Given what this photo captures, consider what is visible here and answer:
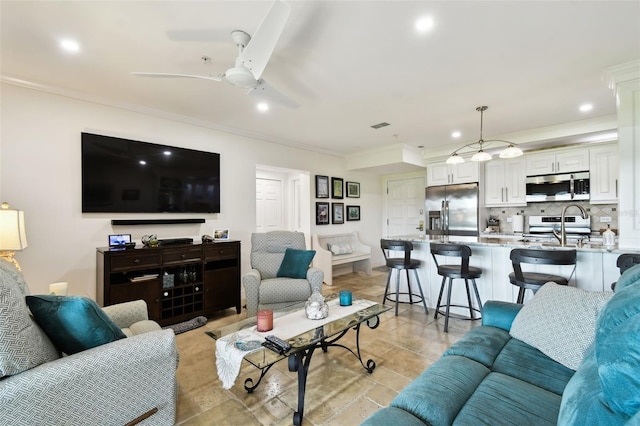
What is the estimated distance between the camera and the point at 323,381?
2.12 meters

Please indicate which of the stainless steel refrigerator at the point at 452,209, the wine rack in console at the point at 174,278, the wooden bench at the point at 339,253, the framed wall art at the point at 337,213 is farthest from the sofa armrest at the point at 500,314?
the framed wall art at the point at 337,213

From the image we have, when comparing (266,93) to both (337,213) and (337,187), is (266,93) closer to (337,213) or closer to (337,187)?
(337,187)

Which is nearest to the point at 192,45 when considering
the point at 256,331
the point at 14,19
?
the point at 14,19

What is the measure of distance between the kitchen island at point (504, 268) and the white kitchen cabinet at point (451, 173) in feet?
7.11

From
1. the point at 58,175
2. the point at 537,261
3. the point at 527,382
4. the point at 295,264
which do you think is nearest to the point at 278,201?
the point at 295,264

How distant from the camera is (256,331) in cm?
190

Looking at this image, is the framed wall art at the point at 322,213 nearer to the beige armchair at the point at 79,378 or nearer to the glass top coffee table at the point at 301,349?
the glass top coffee table at the point at 301,349

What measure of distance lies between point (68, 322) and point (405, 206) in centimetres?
649

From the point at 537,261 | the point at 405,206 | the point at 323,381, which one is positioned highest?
the point at 405,206

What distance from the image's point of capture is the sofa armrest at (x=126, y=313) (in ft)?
6.80

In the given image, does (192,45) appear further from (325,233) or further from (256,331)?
(325,233)

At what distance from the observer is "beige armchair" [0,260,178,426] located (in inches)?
45.4

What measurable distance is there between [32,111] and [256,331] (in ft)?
10.5

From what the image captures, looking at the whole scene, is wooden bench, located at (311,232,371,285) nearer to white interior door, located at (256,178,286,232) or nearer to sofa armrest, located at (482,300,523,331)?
white interior door, located at (256,178,286,232)
